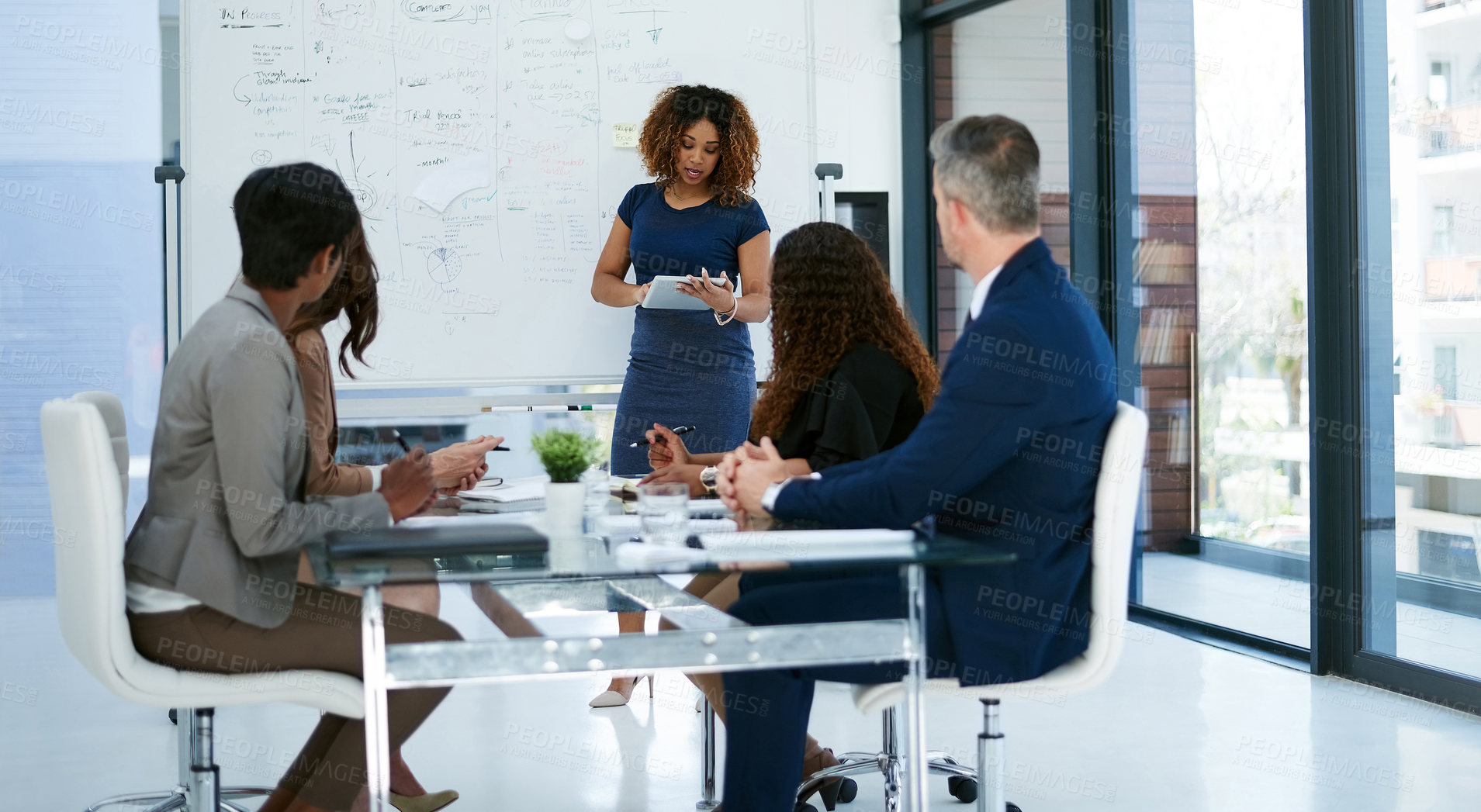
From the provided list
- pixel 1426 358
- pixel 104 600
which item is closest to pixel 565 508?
pixel 104 600

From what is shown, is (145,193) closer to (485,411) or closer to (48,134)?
(48,134)

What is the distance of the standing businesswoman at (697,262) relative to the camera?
11.0 feet

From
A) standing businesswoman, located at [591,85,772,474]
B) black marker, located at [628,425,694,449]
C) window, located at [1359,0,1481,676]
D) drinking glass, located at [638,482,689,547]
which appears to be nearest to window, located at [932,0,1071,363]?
window, located at [1359,0,1481,676]

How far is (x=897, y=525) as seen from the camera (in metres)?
1.86

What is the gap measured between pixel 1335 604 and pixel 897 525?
2343 mm

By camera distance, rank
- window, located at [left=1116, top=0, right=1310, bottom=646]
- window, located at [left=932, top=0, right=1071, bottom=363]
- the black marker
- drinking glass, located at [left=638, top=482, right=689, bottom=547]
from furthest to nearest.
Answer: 1. window, located at [left=932, top=0, right=1071, bottom=363]
2. window, located at [left=1116, top=0, right=1310, bottom=646]
3. the black marker
4. drinking glass, located at [left=638, top=482, right=689, bottom=547]

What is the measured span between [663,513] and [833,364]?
629mm

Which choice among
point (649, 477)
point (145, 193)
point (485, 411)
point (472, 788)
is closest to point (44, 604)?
point (145, 193)

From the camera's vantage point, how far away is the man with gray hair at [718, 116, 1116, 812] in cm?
179

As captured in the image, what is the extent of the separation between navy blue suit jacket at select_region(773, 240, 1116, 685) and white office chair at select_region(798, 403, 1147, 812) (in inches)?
0.9

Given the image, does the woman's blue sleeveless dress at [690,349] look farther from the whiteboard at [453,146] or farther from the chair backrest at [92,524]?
the chair backrest at [92,524]

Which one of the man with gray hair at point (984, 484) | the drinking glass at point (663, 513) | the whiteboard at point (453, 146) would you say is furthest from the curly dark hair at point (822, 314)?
the whiteboard at point (453, 146)

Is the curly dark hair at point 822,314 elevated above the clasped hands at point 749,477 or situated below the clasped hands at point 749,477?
above

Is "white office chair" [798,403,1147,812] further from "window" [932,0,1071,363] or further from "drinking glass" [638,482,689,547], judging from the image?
"window" [932,0,1071,363]
